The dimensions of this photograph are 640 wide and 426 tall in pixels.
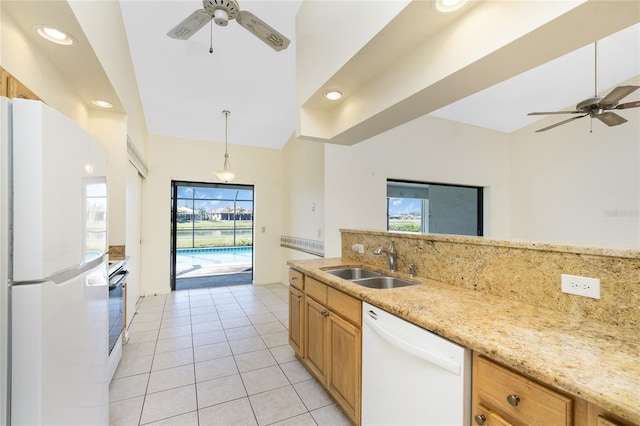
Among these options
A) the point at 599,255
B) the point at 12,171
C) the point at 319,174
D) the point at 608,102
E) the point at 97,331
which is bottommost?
the point at 97,331

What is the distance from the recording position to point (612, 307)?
1128 mm

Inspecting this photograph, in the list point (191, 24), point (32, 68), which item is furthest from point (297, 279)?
point (32, 68)

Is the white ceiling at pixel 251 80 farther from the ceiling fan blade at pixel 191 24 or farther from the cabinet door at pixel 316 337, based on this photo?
the cabinet door at pixel 316 337

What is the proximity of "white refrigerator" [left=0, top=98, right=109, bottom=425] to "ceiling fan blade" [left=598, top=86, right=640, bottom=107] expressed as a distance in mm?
4133

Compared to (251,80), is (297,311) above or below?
below

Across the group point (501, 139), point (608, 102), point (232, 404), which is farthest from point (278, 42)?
point (501, 139)

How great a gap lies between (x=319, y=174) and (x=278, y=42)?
83.8 inches

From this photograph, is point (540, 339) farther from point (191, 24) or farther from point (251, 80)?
point (251, 80)

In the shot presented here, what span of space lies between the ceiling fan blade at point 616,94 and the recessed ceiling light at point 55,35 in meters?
4.34

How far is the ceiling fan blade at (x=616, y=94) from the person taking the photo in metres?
2.54

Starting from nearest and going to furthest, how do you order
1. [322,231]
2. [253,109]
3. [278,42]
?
[278,42], [322,231], [253,109]

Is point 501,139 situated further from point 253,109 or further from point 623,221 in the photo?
point 253,109

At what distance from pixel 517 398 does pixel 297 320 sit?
1870mm

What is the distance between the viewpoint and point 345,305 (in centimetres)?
177
